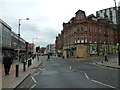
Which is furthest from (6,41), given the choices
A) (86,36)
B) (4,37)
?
(86,36)

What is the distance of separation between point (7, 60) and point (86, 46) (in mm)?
46199

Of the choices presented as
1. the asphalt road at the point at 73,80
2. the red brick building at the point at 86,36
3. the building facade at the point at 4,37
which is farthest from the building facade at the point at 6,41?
the red brick building at the point at 86,36

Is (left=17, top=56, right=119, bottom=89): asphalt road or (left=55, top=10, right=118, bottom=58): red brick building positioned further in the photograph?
(left=55, top=10, right=118, bottom=58): red brick building

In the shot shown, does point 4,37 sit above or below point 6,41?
above

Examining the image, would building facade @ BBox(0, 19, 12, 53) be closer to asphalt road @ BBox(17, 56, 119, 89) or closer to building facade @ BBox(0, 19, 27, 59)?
building facade @ BBox(0, 19, 27, 59)

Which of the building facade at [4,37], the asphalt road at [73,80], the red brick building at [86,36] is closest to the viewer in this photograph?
the asphalt road at [73,80]

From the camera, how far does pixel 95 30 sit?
62.5 meters

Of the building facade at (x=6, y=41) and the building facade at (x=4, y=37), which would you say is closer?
the building facade at (x=6, y=41)

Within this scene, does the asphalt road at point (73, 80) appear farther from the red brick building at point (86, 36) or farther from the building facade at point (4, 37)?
the red brick building at point (86, 36)

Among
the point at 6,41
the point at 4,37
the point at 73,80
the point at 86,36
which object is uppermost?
the point at 86,36

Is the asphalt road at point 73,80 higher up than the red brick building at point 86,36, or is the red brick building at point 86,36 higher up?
the red brick building at point 86,36

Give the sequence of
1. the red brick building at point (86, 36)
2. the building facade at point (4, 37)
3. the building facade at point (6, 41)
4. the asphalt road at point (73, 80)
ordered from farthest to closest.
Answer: the red brick building at point (86, 36) → the building facade at point (4, 37) → the building facade at point (6, 41) → the asphalt road at point (73, 80)

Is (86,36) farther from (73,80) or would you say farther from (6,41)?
(73,80)

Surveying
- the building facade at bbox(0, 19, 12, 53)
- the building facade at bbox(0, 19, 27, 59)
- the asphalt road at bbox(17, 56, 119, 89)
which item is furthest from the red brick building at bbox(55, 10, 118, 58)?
the asphalt road at bbox(17, 56, 119, 89)
